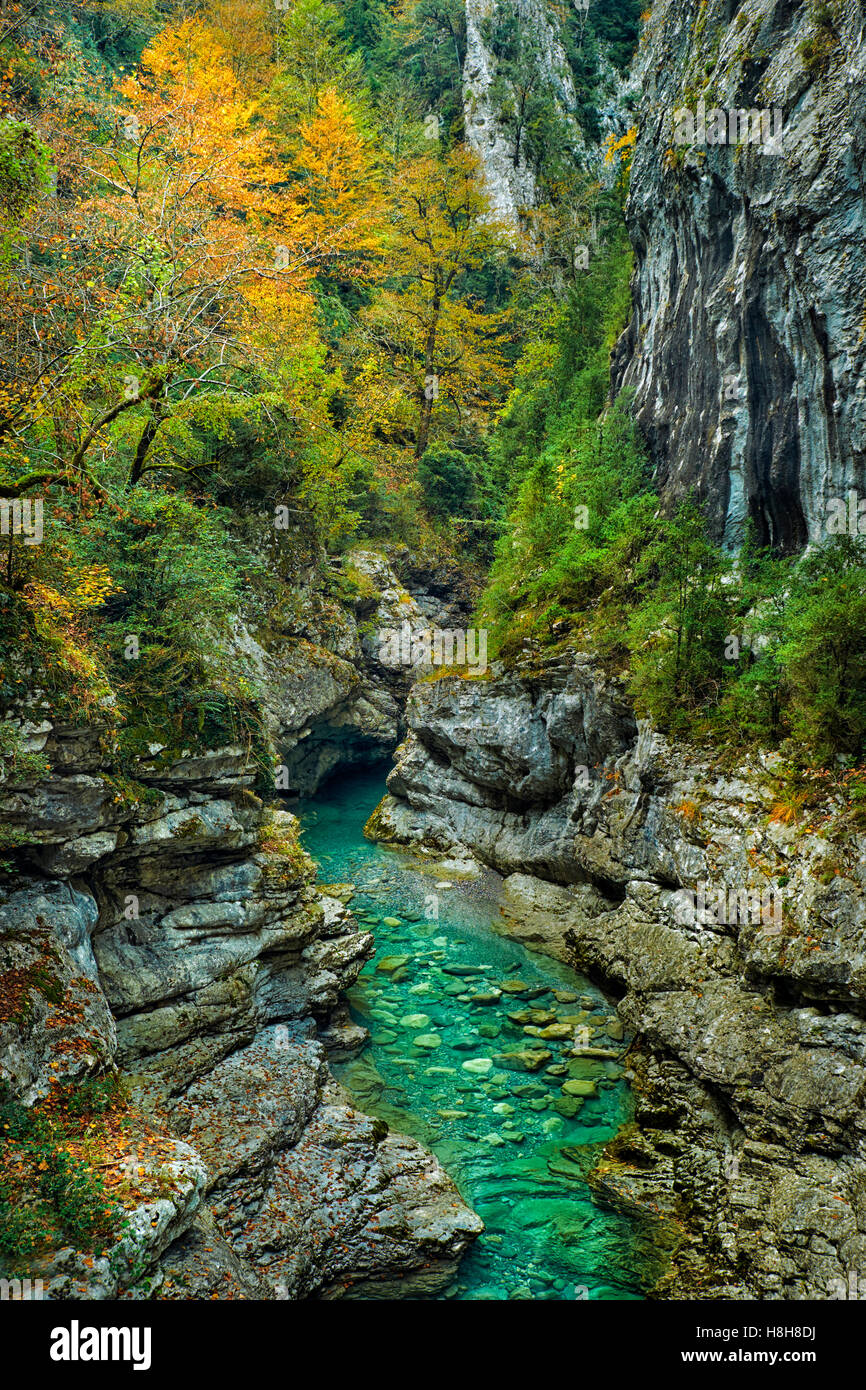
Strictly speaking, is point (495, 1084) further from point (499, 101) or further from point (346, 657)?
point (499, 101)

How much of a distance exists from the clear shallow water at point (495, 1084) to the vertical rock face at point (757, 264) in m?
7.97

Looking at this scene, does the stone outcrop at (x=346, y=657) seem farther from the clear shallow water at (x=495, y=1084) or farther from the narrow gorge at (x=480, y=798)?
the clear shallow water at (x=495, y=1084)

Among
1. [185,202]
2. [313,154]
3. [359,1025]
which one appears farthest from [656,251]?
[359,1025]

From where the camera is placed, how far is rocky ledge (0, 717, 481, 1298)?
623 cm

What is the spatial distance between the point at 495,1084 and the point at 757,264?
40.5 ft

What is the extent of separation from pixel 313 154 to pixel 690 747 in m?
23.2

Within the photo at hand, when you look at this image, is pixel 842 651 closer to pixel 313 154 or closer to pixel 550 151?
pixel 313 154

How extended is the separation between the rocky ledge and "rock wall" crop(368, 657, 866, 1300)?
100 inches

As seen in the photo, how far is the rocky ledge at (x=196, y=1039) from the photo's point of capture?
6.23 metres

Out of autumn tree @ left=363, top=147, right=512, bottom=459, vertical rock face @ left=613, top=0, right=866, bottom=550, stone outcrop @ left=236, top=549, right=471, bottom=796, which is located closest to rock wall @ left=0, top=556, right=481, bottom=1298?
stone outcrop @ left=236, top=549, right=471, bottom=796

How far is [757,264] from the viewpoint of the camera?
1138cm

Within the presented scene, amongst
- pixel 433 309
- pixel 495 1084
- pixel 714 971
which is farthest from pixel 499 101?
pixel 495 1084

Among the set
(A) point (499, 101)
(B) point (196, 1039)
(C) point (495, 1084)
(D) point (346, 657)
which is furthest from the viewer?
(A) point (499, 101)

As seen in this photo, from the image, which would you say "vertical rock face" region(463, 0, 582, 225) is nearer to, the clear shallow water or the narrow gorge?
the narrow gorge
